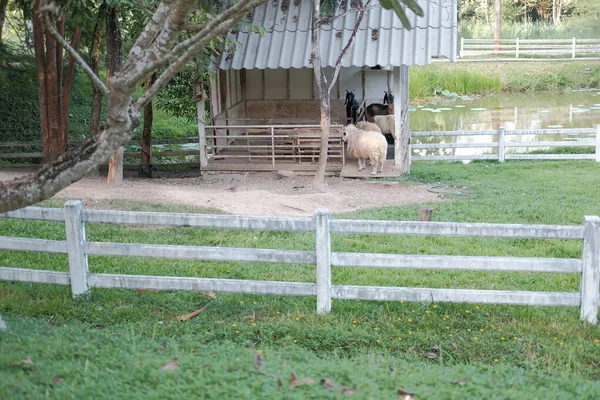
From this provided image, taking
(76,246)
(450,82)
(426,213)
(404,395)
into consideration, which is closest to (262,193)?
(426,213)

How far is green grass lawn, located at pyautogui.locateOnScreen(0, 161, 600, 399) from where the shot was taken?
4.55m

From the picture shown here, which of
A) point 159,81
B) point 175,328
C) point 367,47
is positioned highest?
point 367,47

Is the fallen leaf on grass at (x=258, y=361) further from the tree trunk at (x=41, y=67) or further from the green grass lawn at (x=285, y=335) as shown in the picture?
the tree trunk at (x=41, y=67)

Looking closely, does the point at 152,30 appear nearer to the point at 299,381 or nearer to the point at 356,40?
the point at 299,381

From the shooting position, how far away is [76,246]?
670 cm

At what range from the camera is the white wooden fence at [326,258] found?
6.21 metres

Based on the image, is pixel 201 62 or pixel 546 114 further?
pixel 546 114

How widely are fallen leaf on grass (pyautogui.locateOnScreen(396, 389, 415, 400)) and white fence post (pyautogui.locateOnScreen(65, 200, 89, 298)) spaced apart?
3.52 meters

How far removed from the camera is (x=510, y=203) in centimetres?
1205

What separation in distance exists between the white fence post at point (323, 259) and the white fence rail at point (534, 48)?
3487 cm

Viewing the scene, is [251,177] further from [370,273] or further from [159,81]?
[159,81]

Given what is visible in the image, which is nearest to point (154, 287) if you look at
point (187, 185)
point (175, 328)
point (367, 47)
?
point (175, 328)

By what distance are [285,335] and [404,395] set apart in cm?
177

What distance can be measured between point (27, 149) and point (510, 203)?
14558 mm
